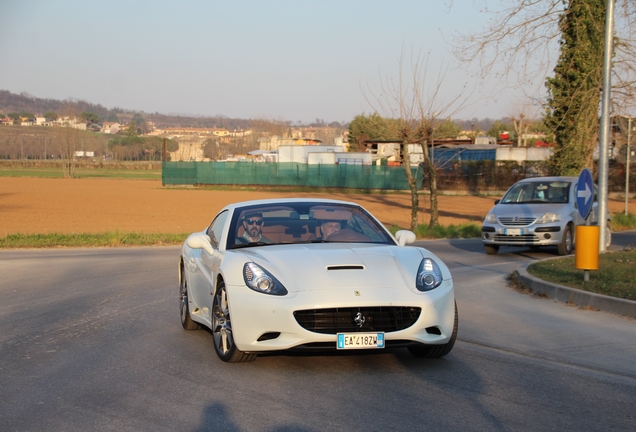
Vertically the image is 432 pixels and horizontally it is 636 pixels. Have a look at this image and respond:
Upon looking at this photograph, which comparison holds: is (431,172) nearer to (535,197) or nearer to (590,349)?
(535,197)

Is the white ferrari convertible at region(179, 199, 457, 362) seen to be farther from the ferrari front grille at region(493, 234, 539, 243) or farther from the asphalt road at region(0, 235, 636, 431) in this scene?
the ferrari front grille at region(493, 234, 539, 243)

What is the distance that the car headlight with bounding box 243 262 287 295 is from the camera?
615 centimetres

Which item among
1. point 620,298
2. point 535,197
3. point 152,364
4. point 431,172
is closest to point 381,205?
point 431,172

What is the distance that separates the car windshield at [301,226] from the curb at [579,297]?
353 centimetres

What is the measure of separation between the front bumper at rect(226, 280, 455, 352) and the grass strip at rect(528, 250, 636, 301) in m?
4.51

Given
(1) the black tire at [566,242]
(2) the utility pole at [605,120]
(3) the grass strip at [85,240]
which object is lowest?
(3) the grass strip at [85,240]

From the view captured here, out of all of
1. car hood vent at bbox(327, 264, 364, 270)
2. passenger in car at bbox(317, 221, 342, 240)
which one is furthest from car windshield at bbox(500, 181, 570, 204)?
car hood vent at bbox(327, 264, 364, 270)

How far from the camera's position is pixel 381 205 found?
159 ft

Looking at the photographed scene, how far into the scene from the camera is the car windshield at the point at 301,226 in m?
7.39

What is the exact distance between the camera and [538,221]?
55.4 feet

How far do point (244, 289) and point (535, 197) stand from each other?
1318cm

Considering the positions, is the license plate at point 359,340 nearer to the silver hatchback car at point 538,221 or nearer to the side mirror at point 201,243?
the side mirror at point 201,243

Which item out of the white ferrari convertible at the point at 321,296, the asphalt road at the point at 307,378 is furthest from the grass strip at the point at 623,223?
the white ferrari convertible at the point at 321,296

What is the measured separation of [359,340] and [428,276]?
0.91 m
